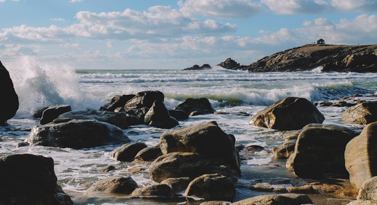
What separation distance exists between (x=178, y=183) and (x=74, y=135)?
434 cm

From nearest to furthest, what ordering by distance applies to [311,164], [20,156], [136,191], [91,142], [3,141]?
[20,156] → [136,191] → [311,164] → [91,142] → [3,141]

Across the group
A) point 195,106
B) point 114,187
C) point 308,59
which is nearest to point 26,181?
point 114,187

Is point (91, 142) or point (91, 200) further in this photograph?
point (91, 142)

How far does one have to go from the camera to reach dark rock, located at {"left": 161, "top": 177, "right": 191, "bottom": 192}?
18.1ft

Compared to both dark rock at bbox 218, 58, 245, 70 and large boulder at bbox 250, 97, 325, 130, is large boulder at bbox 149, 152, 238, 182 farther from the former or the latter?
dark rock at bbox 218, 58, 245, 70

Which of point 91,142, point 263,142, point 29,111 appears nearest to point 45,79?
point 29,111

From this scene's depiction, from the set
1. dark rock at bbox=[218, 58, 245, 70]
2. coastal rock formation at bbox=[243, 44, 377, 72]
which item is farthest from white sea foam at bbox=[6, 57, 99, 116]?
dark rock at bbox=[218, 58, 245, 70]

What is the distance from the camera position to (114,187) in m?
5.48

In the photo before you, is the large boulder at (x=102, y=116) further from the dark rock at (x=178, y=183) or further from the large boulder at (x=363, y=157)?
the large boulder at (x=363, y=157)

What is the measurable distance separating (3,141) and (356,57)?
65103 millimetres

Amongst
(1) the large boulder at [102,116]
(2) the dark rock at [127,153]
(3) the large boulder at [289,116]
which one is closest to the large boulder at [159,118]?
(1) the large boulder at [102,116]

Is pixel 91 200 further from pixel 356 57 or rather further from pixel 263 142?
pixel 356 57

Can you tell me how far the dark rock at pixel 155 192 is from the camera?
5.18m

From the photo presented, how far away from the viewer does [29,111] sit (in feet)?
51.2
